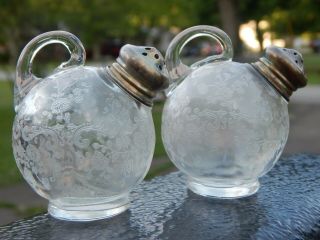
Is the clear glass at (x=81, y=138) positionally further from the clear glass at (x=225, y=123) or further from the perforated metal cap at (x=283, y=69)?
the perforated metal cap at (x=283, y=69)

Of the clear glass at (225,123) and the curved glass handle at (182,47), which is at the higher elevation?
the curved glass handle at (182,47)

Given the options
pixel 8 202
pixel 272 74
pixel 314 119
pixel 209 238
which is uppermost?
pixel 272 74

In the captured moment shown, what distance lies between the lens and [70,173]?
136 centimetres

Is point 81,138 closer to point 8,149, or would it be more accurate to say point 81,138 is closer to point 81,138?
point 81,138

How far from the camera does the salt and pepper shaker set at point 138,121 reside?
4.42 ft

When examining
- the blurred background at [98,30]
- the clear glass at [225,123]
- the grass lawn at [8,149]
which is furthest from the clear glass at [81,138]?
the grass lawn at [8,149]

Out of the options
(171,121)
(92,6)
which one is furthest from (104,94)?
(92,6)

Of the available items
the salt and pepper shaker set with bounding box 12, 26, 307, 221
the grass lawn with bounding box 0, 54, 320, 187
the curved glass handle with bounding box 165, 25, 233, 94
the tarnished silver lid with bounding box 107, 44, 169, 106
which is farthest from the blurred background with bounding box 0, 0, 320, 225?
the tarnished silver lid with bounding box 107, 44, 169, 106

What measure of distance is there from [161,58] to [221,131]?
29 centimetres

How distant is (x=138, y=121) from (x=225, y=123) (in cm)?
27

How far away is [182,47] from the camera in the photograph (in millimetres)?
1674

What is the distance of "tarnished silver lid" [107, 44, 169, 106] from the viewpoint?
4.47ft

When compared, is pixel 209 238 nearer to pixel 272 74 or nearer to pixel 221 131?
pixel 221 131

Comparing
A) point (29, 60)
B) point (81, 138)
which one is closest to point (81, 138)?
point (81, 138)
